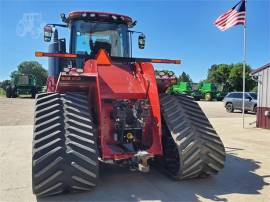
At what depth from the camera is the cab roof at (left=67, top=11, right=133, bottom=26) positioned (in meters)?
7.46

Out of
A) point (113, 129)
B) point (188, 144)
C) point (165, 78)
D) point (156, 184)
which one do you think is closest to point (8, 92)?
point (165, 78)

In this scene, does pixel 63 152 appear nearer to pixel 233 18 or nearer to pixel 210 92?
pixel 233 18

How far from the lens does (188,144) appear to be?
550 cm

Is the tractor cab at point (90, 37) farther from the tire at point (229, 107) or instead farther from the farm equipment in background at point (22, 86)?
the farm equipment in background at point (22, 86)

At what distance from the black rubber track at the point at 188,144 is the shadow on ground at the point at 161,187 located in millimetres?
210

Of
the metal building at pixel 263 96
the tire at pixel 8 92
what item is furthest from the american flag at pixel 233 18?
the tire at pixel 8 92

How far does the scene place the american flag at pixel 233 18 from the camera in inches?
557

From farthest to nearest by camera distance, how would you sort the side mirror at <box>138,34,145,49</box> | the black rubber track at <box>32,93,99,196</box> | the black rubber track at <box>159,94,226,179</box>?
the side mirror at <box>138,34,145,49</box>, the black rubber track at <box>159,94,226,179</box>, the black rubber track at <box>32,93,99,196</box>

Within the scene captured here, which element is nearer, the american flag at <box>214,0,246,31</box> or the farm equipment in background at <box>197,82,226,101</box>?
the american flag at <box>214,0,246,31</box>

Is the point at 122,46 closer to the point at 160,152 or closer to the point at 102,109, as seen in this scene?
the point at 102,109

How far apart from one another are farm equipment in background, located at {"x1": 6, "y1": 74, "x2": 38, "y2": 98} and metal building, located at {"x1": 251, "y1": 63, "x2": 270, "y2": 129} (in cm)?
2644

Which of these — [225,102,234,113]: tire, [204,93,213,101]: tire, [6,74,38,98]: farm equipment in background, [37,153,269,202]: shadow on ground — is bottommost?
[37,153,269,202]: shadow on ground

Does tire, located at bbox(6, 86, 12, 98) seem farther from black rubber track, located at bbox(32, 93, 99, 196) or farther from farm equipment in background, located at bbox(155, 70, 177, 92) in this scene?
black rubber track, located at bbox(32, 93, 99, 196)

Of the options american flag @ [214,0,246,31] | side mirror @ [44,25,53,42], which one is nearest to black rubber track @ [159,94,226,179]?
side mirror @ [44,25,53,42]
